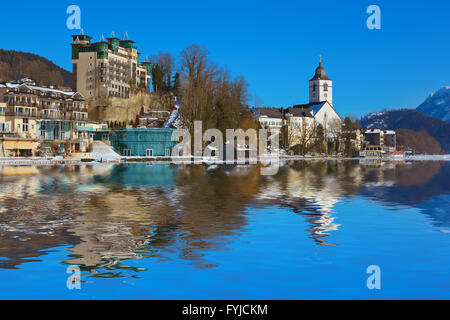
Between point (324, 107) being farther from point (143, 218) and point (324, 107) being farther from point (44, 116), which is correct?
point (143, 218)

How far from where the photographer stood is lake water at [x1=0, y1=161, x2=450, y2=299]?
8.48 meters

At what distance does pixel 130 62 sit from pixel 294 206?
11886cm

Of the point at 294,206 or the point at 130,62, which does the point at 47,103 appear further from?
the point at 294,206

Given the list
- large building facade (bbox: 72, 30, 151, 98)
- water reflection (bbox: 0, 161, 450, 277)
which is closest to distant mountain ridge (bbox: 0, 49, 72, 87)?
large building facade (bbox: 72, 30, 151, 98)

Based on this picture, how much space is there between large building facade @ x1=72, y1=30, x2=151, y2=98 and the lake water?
336 ft

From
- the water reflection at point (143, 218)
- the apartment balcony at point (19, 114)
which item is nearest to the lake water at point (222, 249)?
the water reflection at point (143, 218)

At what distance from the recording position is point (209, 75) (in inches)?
3216

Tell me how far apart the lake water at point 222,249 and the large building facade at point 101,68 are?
102461mm

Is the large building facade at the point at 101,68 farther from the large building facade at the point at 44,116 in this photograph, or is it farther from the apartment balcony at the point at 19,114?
the apartment balcony at the point at 19,114

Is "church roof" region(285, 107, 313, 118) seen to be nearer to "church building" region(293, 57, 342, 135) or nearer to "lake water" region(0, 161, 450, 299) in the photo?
"church building" region(293, 57, 342, 135)

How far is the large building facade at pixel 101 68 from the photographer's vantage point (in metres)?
119

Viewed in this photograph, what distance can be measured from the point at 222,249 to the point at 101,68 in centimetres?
11432
